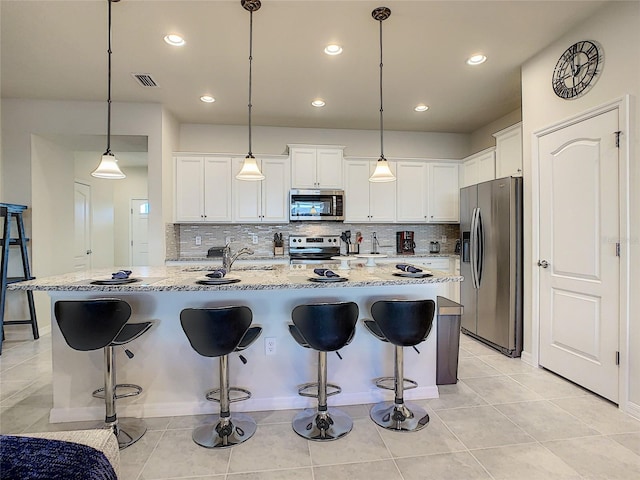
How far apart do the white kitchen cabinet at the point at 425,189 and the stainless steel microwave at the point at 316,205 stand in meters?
0.94

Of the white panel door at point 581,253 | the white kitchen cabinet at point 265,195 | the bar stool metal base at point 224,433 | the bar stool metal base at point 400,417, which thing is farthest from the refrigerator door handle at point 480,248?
the bar stool metal base at point 224,433

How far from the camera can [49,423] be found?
2.26 m

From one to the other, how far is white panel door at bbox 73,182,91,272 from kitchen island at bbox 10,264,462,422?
3.74 meters

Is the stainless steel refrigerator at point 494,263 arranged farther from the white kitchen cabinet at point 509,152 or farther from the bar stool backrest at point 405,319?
the bar stool backrest at point 405,319

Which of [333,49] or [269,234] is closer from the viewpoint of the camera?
[333,49]

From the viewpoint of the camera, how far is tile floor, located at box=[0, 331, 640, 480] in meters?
1.78

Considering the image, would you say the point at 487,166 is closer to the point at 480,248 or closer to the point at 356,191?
the point at 480,248

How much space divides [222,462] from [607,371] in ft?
8.82

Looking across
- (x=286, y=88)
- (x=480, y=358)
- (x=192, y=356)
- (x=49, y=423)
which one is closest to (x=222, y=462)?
(x=192, y=356)

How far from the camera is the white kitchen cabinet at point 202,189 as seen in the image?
4645mm

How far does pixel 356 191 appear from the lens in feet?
16.4

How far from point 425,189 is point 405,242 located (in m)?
0.87

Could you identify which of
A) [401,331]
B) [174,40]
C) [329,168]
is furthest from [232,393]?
[329,168]

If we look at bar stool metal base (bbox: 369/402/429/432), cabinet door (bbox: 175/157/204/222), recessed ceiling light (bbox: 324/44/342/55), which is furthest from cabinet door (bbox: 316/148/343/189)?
bar stool metal base (bbox: 369/402/429/432)
